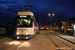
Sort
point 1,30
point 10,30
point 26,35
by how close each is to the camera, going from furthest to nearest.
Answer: point 10,30 → point 1,30 → point 26,35

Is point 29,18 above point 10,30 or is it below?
above

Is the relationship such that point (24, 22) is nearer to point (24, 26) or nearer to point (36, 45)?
point (24, 26)

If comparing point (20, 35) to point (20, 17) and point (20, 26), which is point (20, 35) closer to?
point (20, 26)

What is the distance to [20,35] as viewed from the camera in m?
15.6

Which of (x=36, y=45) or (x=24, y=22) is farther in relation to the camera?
(x=24, y=22)

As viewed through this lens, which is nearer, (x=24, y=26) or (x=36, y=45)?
(x=36, y=45)

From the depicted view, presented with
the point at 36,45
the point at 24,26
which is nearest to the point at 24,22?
the point at 24,26

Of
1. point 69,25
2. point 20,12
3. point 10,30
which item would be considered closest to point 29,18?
point 20,12

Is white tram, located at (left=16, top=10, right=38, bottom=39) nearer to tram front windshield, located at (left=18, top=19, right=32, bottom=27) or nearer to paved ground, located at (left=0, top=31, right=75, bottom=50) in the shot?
tram front windshield, located at (left=18, top=19, right=32, bottom=27)

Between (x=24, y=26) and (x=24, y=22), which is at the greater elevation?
(x=24, y=22)

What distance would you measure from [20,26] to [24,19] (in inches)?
47.3

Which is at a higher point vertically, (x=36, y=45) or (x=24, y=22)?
(x=24, y=22)

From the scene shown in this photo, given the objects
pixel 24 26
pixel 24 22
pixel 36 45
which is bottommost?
pixel 36 45

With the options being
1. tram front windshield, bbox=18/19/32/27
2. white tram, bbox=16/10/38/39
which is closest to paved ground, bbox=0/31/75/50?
white tram, bbox=16/10/38/39
